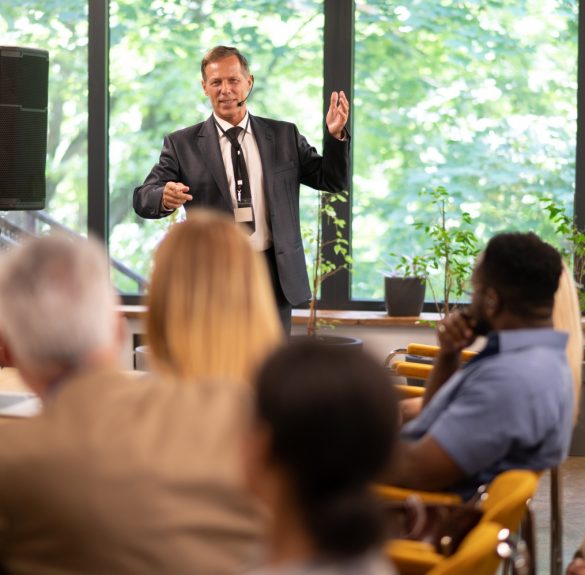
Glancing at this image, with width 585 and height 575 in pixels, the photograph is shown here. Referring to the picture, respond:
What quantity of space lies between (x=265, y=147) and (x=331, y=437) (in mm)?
3727

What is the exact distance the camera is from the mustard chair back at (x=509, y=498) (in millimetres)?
1927

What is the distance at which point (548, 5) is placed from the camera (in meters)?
6.38

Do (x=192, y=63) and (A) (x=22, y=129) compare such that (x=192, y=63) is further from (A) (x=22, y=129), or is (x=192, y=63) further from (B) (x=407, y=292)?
(B) (x=407, y=292)

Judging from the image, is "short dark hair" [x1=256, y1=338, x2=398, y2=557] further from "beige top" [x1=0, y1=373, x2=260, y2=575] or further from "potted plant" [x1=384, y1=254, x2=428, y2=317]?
"potted plant" [x1=384, y1=254, x2=428, y2=317]

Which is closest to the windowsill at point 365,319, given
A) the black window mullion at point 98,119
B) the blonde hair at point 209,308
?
the black window mullion at point 98,119

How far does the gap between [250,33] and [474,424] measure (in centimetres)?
466

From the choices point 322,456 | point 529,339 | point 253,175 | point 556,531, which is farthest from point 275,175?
point 322,456

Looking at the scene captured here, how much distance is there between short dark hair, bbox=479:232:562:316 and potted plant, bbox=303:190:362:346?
3365 mm

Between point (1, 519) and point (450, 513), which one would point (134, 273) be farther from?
point (1, 519)

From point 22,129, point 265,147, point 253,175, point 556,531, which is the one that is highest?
point 22,129

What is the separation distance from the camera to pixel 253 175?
4.63 metres

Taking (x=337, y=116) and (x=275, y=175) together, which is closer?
(x=337, y=116)

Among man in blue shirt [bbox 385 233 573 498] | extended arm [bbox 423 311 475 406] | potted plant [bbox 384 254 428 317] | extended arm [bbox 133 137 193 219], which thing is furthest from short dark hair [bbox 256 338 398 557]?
potted plant [bbox 384 254 428 317]

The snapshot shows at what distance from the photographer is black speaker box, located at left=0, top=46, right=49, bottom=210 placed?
505cm
